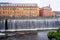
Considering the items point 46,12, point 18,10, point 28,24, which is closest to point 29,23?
point 28,24

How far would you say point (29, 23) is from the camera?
36969 mm

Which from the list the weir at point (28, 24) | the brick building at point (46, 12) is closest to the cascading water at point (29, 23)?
the weir at point (28, 24)

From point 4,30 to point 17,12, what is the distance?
20.3m

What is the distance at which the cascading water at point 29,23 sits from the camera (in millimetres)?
35312

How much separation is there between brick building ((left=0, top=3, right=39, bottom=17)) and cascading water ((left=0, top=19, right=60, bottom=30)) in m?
15.5

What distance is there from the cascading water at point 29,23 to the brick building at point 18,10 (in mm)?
15472

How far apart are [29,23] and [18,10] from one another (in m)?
17.1

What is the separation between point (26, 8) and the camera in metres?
54.5

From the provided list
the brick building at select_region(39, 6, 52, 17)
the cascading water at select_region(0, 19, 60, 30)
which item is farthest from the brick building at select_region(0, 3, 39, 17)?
the cascading water at select_region(0, 19, 60, 30)

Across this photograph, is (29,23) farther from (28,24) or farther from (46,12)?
(46,12)

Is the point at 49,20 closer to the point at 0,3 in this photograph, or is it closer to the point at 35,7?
the point at 35,7

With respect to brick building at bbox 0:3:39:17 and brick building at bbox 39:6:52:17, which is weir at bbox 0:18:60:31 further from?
brick building at bbox 39:6:52:17

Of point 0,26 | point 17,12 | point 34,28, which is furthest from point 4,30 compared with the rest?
point 17,12

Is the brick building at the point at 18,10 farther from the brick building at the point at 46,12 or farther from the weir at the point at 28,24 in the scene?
the weir at the point at 28,24
